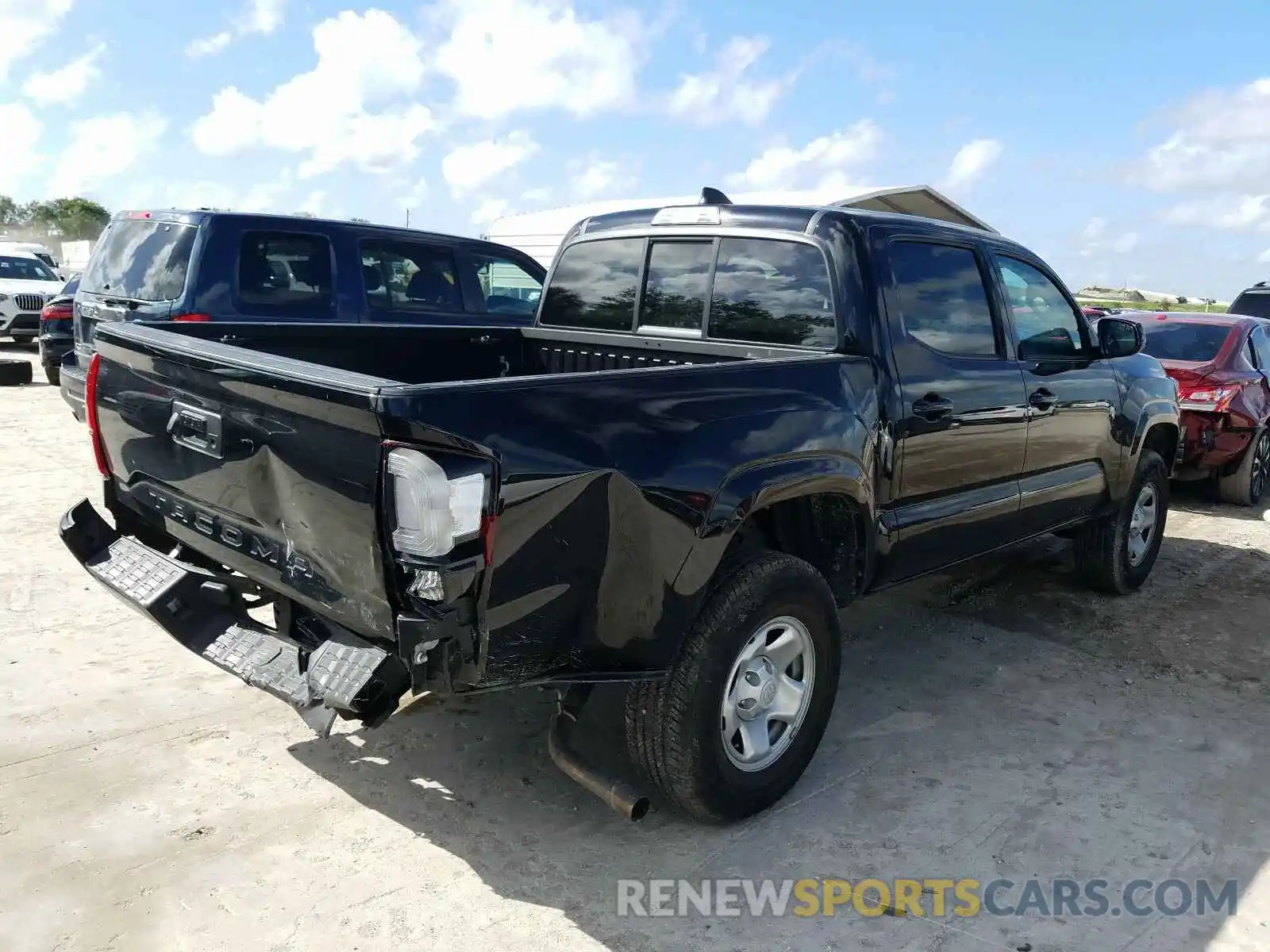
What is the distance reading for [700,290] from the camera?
4.27 metres

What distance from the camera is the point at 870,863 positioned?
10.2 ft

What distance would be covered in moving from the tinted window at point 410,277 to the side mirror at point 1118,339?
5.01 m

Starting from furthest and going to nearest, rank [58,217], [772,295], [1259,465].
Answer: [58,217]
[1259,465]
[772,295]

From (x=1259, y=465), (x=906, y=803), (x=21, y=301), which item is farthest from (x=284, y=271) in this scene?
(x=21, y=301)

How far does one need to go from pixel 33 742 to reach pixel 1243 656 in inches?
209

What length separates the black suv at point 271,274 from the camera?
6867 millimetres

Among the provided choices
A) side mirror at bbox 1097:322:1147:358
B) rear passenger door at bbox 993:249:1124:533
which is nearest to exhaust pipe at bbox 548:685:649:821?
rear passenger door at bbox 993:249:1124:533

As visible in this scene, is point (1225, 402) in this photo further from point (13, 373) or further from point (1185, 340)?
point (13, 373)

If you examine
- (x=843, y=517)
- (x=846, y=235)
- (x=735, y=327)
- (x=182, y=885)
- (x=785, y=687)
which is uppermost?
(x=846, y=235)

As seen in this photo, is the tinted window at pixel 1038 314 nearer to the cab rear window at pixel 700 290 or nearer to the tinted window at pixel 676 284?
the cab rear window at pixel 700 290

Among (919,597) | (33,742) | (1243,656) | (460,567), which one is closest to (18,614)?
(33,742)

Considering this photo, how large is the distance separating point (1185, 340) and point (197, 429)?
8.57 m

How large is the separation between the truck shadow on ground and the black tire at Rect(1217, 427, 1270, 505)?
444 cm

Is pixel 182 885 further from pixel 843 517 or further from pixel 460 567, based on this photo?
pixel 843 517
